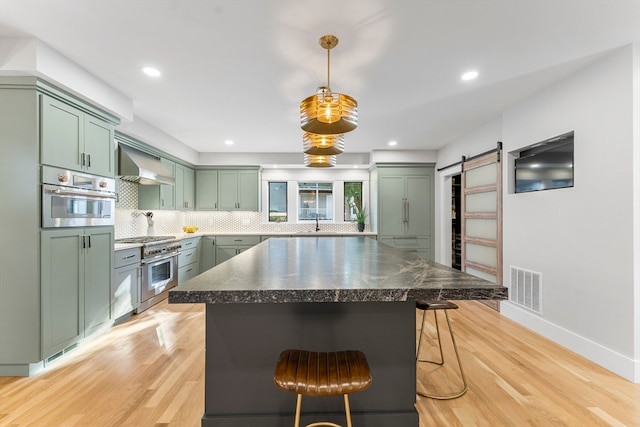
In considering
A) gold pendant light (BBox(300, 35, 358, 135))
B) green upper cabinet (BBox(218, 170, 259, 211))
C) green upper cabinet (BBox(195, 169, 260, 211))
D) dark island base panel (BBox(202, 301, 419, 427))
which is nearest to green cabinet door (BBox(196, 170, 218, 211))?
green upper cabinet (BBox(195, 169, 260, 211))

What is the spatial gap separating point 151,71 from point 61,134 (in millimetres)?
935

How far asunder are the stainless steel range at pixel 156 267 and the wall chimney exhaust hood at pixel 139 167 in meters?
0.85

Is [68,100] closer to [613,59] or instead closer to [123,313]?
[123,313]

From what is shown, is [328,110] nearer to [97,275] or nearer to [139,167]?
[97,275]

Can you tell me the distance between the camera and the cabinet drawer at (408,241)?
6.12 metres

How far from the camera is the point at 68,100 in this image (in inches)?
104

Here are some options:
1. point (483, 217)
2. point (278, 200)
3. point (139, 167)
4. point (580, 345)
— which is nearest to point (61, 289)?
point (139, 167)

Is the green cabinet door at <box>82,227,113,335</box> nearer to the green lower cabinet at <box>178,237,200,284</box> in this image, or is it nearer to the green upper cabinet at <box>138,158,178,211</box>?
the green upper cabinet at <box>138,158,178,211</box>

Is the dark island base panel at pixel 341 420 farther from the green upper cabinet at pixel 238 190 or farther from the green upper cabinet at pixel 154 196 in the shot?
the green upper cabinet at pixel 238 190

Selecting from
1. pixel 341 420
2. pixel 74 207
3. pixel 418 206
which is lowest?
pixel 341 420

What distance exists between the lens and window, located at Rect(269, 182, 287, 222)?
6.98 metres

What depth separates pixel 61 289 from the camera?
101 inches

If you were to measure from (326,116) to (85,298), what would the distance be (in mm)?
2832

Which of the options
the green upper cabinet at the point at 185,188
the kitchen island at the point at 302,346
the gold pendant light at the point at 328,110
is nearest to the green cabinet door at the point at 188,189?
the green upper cabinet at the point at 185,188
